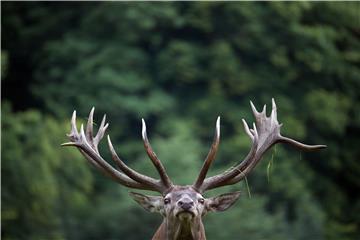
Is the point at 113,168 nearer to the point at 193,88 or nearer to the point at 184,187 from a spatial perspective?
the point at 184,187

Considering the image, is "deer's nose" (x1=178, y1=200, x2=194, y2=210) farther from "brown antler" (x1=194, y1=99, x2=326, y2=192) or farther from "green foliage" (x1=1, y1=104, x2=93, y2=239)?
"green foliage" (x1=1, y1=104, x2=93, y2=239)

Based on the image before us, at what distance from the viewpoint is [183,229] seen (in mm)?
9828

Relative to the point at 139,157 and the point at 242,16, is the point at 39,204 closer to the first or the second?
the point at 139,157

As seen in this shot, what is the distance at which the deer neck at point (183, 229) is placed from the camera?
9.81 m

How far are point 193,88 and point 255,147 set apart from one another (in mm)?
25210

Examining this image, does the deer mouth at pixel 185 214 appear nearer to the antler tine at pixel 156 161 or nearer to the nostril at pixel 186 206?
the nostril at pixel 186 206

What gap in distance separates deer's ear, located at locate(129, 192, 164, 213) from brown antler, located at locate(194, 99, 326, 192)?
1.43ft

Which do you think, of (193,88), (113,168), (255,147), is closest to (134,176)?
(113,168)

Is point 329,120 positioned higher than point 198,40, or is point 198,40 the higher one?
point 198,40

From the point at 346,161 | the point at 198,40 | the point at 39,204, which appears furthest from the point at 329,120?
the point at 39,204

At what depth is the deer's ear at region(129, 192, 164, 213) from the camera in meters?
10.3

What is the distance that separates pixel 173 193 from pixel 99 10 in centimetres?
2720

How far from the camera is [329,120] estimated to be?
35031 millimetres

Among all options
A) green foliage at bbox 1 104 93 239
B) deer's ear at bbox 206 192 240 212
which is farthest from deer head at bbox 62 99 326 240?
green foliage at bbox 1 104 93 239
